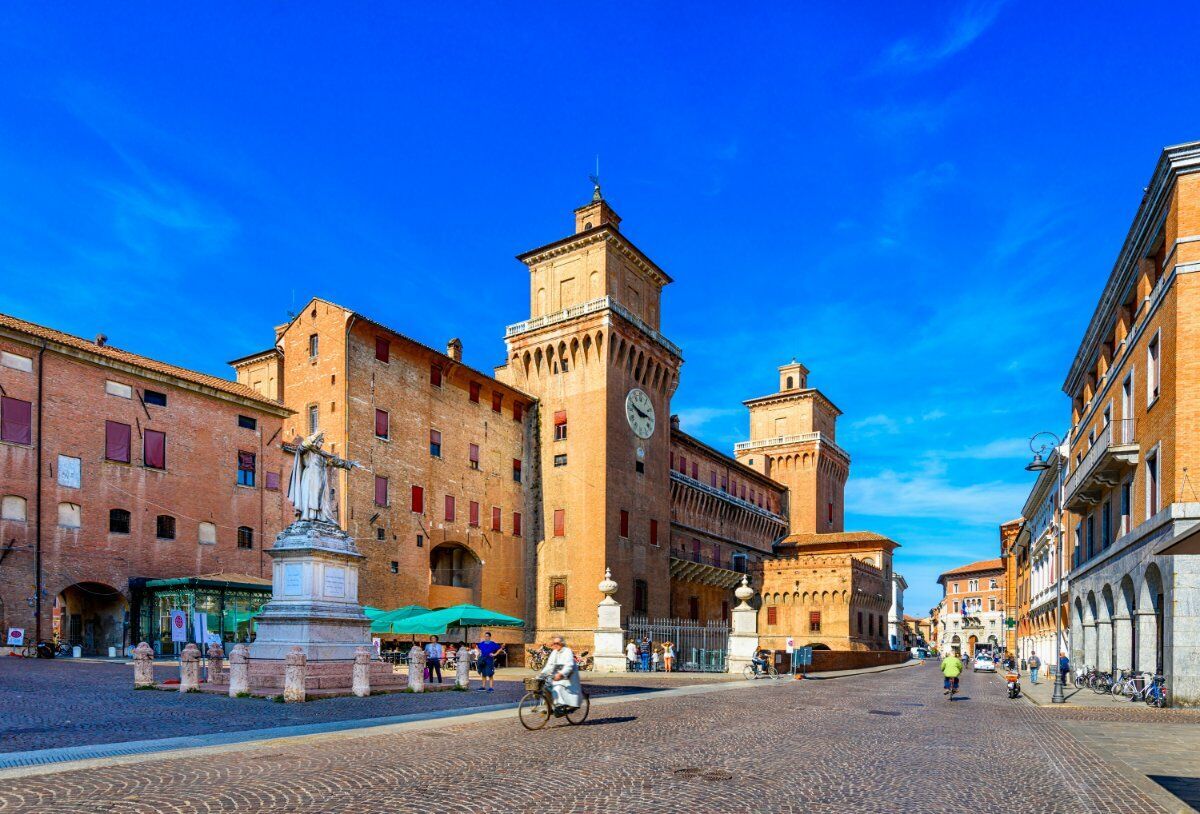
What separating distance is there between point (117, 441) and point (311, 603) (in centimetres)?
1975

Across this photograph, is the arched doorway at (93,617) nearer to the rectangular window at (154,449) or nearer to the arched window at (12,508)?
the arched window at (12,508)

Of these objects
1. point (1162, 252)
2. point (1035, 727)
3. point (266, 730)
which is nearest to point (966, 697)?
point (1035, 727)

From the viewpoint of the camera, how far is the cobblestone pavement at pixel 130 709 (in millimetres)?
13086

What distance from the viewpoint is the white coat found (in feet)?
49.5

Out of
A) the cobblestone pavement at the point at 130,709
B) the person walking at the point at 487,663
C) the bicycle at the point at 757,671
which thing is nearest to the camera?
the cobblestone pavement at the point at 130,709

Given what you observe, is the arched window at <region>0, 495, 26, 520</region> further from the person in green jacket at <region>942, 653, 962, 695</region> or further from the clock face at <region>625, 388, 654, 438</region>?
the person in green jacket at <region>942, 653, 962, 695</region>

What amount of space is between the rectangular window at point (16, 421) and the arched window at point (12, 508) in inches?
78.7

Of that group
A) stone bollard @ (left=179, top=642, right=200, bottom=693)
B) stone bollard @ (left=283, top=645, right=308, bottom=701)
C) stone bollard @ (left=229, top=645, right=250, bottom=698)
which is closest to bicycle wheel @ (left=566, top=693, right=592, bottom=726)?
stone bollard @ (left=283, top=645, right=308, bottom=701)

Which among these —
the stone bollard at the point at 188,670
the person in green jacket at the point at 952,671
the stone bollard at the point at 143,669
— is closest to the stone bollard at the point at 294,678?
the stone bollard at the point at 188,670

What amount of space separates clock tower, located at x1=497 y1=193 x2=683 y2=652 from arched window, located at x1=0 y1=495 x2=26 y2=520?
25322 millimetres

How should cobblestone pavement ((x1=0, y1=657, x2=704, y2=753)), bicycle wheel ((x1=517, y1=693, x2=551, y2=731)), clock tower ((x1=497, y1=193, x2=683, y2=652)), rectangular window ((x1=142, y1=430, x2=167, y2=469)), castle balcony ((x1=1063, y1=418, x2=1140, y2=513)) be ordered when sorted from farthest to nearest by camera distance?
clock tower ((x1=497, y1=193, x2=683, y2=652)) < rectangular window ((x1=142, y1=430, x2=167, y2=469)) < castle balcony ((x1=1063, y1=418, x2=1140, y2=513)) < bicycle wheel ((x1=517, y1=693, x2=551, y2=731)) < cobblestone pavement ((x1=0, y1=657, x2=704, y2=753))

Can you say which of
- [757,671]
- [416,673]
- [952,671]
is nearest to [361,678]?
[416,673]

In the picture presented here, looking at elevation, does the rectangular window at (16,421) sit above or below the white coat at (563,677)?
above

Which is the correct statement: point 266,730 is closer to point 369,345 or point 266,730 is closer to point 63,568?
point 63,568
